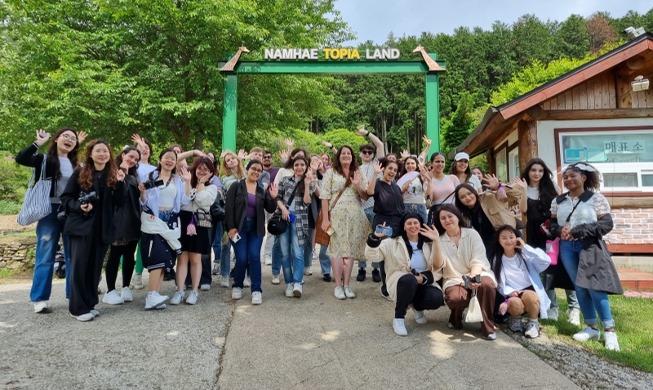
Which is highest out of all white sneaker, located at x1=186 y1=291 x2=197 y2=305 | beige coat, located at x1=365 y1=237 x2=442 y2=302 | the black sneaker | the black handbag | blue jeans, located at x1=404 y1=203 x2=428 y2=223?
blue jeans, located at x1=404 y1=203 x2=428 y2=223

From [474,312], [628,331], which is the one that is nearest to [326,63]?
[474,312]

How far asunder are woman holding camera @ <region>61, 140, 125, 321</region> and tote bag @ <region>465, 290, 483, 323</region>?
11.8 ft

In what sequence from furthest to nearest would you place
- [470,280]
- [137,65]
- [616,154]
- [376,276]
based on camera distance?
[137,65] → [616,154] → [376,276] → [470,280]

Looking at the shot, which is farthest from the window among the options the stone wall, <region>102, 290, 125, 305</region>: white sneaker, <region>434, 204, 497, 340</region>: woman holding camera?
the stone wall

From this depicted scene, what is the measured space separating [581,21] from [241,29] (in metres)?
51.8

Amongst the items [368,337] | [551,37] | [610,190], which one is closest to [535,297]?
[368,337]

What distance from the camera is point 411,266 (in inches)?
159

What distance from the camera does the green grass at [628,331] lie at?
340 cm

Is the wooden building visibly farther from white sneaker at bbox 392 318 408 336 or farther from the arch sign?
white sneaker at bbox 392 318 408 336

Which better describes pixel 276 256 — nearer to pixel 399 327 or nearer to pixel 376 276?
pixel 376 276

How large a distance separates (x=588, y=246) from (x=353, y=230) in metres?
2.46

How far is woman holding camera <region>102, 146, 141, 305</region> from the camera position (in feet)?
13.5

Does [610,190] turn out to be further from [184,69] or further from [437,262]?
[184,69]

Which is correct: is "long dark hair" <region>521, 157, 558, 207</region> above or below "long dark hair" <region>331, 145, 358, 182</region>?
below
